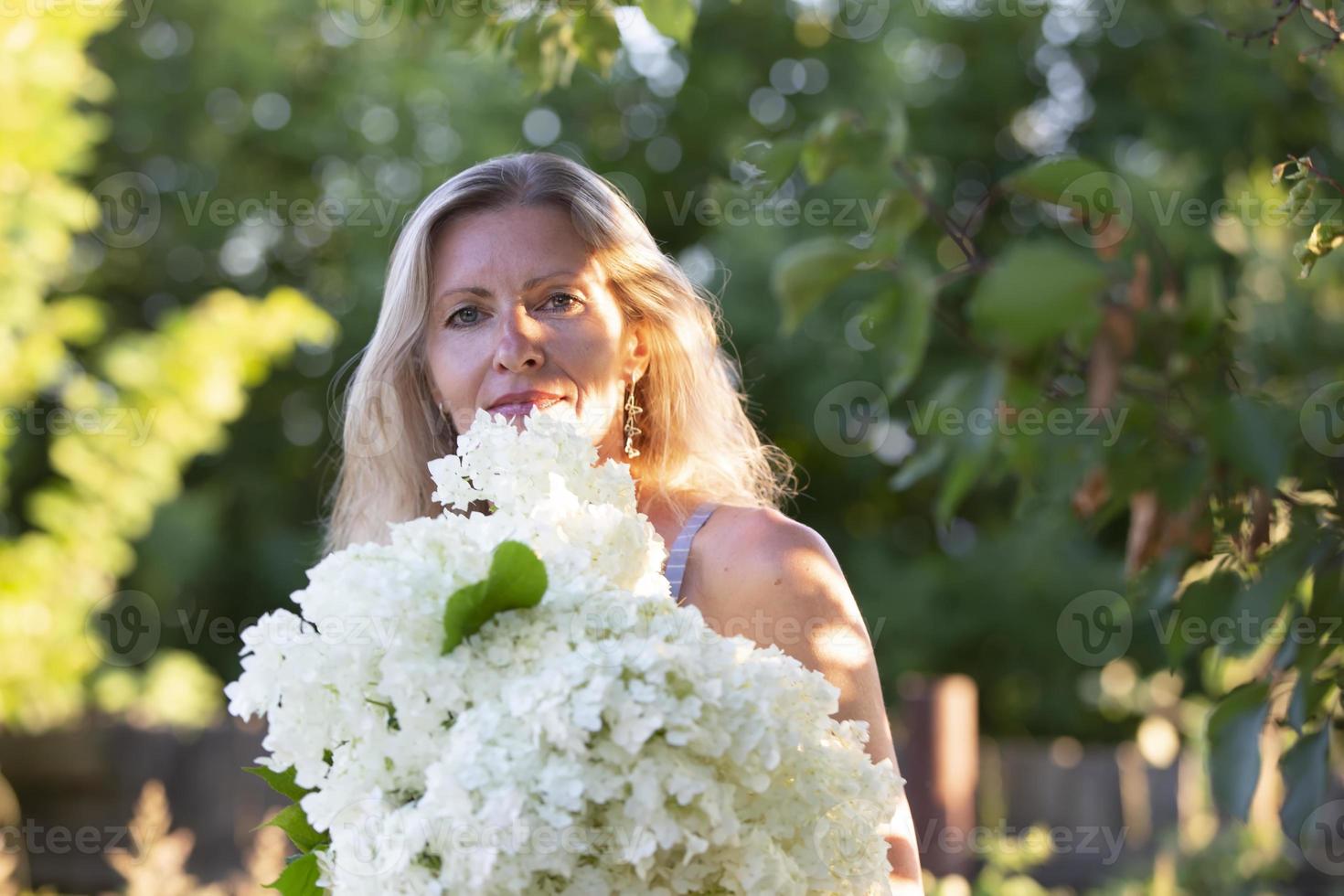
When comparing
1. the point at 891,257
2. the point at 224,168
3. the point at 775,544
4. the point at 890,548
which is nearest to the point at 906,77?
the point at 890,548

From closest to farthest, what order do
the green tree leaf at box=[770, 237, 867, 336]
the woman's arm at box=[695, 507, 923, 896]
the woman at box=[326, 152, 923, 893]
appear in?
the green tree leaf at box=[770, 237, 867, 336], the woman's arm at box=[695, 507, 923, 896], the woman at box=[326, 152, 923, 893]

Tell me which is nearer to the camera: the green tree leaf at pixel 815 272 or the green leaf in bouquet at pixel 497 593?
the green tree leaf at pixel 815 272

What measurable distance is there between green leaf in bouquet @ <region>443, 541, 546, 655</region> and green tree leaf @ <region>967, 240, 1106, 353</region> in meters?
0.69

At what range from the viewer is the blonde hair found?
7.93 feet

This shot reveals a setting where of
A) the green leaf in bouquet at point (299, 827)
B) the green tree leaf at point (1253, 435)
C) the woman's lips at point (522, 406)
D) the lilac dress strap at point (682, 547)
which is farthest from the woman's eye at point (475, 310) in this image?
the green tree leaf at point (1253, 435)

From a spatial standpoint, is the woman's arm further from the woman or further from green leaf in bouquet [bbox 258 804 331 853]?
green leaf in bouquet [bbox 258 804 331 853]

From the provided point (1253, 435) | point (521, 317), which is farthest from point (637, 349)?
point (1253, 435)

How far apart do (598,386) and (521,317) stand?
182 millimetres

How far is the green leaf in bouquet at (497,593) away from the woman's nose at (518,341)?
87cm

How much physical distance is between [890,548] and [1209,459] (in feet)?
39.4

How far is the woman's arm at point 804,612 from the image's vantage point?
6.47 ft

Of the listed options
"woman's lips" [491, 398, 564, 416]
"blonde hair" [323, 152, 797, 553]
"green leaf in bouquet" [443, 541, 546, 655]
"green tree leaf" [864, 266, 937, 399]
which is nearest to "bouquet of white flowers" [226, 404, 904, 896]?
"green leaf in bouquet" [443, 541, 546, 655]

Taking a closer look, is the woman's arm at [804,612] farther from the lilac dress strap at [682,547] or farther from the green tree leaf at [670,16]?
the green tree leaf at [670,16]

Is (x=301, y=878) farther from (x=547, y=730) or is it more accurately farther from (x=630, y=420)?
(x=630, y=420)
